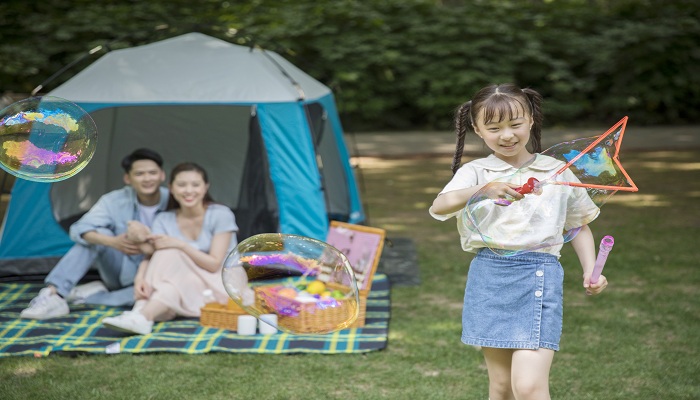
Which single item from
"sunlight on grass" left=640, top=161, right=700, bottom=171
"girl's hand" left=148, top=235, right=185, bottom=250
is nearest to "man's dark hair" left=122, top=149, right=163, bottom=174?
"girl's hand" left=148, top=235, right=185, bottom=250

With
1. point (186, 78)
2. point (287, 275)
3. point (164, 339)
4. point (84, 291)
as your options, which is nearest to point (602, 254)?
point (287, 275)

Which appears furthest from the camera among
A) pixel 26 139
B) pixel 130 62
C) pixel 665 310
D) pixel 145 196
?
pixel 130 62

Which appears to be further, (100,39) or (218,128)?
(100,39)

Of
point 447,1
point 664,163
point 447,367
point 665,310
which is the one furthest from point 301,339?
point 447,1

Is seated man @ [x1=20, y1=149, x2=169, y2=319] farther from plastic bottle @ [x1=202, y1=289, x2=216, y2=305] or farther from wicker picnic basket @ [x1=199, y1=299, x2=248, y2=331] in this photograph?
wicker picnic basket @ [x1=199, y1=299, x2=248, y2=331]

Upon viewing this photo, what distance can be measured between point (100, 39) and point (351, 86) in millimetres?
4081

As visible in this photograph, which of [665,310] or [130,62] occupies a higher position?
[130,62]

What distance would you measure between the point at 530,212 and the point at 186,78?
10.8 ft

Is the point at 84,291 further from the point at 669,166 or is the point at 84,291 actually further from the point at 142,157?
the point at 669,166

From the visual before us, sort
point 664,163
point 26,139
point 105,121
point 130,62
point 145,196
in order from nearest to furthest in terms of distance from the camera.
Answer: point 26,139, point 145,196, point 130,62, point 105,121, point 664,163

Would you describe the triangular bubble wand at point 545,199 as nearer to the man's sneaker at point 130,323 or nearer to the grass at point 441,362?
the grass at point 441,362

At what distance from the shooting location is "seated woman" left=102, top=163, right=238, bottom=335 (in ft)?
14.2

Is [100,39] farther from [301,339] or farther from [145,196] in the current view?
[301,339]

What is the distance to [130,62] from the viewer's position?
17.5 feet
